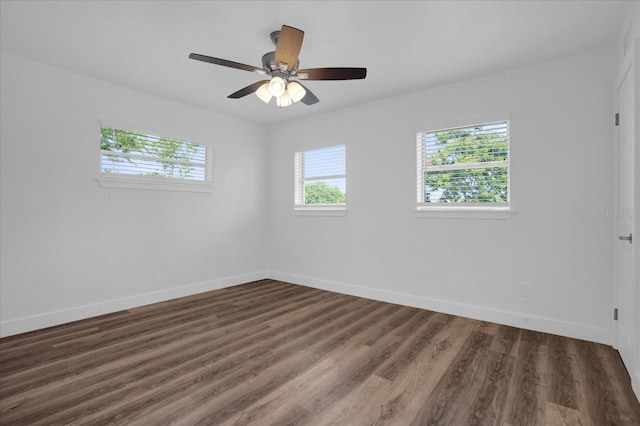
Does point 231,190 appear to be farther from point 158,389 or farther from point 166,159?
point 158,389

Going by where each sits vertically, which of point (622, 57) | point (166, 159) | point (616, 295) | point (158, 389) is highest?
point (622, 57)

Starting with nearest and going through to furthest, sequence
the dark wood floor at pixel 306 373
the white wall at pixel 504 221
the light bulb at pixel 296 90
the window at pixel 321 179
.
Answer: the dark wood floor at pixel 306 373 → the light bulb at pixel 296 90 → the white wall at pixel 504 221 → the window at pixel 321 179

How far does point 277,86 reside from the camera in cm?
239

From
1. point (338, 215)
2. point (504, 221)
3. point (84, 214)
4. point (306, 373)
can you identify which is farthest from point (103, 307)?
point (504, 221)

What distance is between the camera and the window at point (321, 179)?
15.6 ft

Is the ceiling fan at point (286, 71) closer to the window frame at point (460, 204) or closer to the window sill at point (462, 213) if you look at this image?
the window frame at point (460, 204)

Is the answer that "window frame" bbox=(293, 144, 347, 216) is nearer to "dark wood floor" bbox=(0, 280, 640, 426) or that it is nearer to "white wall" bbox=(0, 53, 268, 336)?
"white wall" bbox=(0, 53, 268, 336)

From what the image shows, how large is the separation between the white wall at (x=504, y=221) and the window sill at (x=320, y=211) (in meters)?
0.12

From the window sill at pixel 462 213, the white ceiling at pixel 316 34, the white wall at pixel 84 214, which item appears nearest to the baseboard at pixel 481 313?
the window sill at pixel 462 213

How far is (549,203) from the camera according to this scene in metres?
3.07

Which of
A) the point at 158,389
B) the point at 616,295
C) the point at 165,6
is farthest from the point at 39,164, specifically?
the point at 616,295

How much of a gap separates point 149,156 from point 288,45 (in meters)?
2.82

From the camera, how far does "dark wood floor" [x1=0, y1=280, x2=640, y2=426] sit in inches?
71.2

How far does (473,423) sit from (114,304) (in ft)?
12.5
